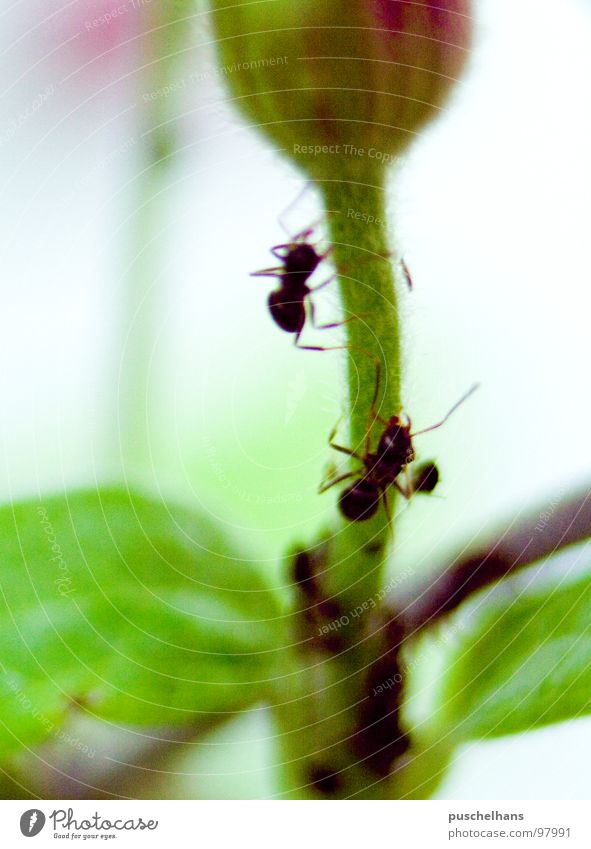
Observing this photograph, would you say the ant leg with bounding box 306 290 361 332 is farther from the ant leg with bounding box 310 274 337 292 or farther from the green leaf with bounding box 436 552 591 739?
the green leaf with bounding box 436 552 591 739

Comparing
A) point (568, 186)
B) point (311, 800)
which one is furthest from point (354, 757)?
point (568, 186)

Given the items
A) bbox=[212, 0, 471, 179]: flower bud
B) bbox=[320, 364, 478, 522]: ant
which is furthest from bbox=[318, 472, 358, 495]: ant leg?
bbox=[212, 0, 471, 179]: flower bud

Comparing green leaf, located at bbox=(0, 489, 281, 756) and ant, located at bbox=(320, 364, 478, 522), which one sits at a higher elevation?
ant, located at bbox=(320, 364, 478, 522)

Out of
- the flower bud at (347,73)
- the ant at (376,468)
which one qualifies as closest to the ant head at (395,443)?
the ant at (376,468)

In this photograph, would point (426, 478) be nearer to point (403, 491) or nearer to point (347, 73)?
point (403, 491)

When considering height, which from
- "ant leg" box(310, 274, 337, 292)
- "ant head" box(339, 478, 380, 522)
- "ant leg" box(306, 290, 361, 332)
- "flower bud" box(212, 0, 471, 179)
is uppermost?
"flower bud" box(212, 0, 471, 179)

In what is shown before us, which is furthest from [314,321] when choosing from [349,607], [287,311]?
[349,607]

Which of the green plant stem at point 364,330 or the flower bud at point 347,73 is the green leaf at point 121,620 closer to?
the green plant stem at point 364,330
